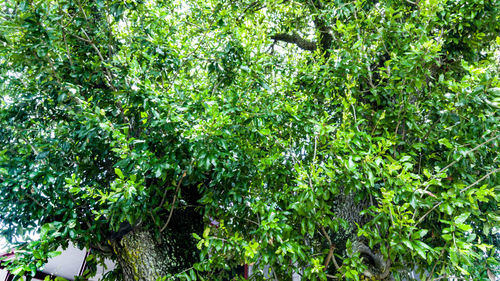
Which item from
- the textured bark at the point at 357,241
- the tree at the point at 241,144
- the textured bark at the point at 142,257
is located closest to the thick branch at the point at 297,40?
the tree at the point at 241,144

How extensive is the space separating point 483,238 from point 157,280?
349 cm

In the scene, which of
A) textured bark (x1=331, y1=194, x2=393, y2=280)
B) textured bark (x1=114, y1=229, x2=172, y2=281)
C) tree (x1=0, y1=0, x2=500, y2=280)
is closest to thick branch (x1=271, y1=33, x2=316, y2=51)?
tree (x1=0, y1=0, x2=500, y2=280)

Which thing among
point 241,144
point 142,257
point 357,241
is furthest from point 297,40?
point 142,257

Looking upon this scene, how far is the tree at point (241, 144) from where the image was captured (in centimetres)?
267

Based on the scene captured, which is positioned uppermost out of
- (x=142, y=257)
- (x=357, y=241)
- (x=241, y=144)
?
(x=241, y=144)

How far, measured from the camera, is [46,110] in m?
3.23

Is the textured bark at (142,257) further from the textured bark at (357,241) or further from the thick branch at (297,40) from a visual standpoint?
the thick branch at (297,40)

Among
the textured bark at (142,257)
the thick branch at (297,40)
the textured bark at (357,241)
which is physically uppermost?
the thick branch at (297,40)

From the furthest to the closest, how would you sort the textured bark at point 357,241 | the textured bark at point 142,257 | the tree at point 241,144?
the textured bark at point 142,257 < the textured bark at point 357,241 < the tree at point 241,144

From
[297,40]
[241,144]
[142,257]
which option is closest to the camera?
[241,144]

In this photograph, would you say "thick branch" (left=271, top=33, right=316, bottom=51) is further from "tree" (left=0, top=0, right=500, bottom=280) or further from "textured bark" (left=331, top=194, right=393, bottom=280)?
"textured bark" (left=331, top=194, right=393, bottom=280)

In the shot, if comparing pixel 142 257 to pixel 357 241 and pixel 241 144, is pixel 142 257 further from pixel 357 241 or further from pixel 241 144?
pixel 357 241

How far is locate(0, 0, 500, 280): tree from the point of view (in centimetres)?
267

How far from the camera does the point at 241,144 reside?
3.20m
